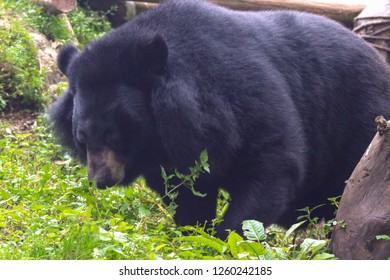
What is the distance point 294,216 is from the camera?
5.53 meters

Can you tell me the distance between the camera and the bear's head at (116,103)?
464 cm

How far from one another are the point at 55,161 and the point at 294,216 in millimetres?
1950

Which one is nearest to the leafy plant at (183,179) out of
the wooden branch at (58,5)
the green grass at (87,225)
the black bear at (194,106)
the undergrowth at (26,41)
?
the black bear at (194,106)

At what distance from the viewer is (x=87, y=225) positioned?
3.98 m

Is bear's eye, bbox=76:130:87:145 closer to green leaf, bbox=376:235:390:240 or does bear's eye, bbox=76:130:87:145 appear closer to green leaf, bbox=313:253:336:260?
green leaf, bbox=313:253:336:260

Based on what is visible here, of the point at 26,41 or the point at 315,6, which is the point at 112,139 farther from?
the point at 315,6

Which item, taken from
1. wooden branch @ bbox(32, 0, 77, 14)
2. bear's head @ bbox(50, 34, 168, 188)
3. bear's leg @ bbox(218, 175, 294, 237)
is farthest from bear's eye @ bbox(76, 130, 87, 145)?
wooden branch @ bbox(32, 0, 77, 14)

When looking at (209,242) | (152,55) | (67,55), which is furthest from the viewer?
(67,55)

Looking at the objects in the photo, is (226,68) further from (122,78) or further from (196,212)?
(196,212)

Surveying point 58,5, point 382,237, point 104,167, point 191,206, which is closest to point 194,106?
point 104,167

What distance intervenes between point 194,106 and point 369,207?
44.5 inches

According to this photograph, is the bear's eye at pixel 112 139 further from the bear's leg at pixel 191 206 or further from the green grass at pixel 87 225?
the bear's leg at pixel 191 206
